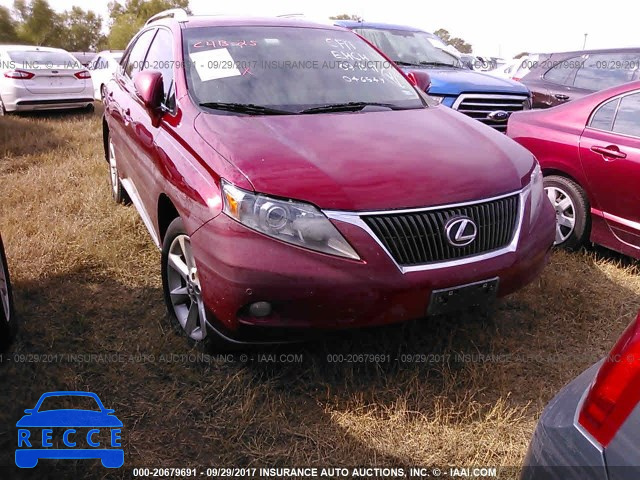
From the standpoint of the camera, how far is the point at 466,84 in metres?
5.95

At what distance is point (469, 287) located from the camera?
2342 millimetres

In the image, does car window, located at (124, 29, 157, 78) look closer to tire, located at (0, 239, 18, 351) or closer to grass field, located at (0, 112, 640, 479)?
grass field, located at (0, 112, 640, 479)

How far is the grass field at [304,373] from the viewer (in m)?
2.26

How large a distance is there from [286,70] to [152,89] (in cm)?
77

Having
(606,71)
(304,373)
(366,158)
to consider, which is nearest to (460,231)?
(366,158)

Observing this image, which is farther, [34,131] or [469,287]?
[34,131]

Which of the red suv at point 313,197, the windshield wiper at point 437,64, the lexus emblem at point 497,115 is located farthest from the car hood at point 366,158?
the windshield wiper at point 437,64

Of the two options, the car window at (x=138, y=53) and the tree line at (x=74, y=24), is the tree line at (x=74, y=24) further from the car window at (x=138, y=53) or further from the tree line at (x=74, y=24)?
the car window at (x=138, y=53)

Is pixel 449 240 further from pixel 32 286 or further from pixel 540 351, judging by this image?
pixel 32 286

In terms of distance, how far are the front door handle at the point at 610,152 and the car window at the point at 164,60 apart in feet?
9.12

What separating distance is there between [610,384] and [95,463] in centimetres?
188

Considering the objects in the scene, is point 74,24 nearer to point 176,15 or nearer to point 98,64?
point 98,64

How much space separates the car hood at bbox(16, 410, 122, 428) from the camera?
7.74 ft

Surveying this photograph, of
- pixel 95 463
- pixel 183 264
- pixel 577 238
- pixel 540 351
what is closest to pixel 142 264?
pixel 183 264
